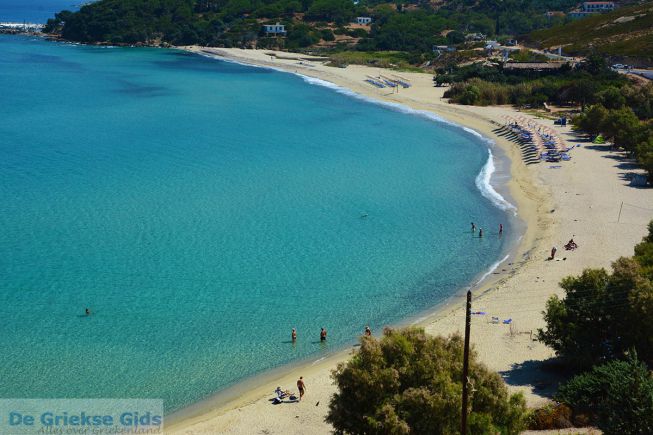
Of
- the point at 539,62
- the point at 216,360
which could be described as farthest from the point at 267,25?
the point at 216,360

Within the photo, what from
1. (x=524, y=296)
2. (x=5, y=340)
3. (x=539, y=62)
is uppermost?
(x=539, y=62)

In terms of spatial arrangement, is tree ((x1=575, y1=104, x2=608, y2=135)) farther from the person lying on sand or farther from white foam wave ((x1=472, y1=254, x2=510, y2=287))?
white foam wave ((x1=472, y1=254, x2=510, y2=287))

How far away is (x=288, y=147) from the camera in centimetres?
6397

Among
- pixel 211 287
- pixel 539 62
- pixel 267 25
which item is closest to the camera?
pixel 211 287

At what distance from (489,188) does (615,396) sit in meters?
32.9

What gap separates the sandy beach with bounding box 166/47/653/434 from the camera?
23.4 meters

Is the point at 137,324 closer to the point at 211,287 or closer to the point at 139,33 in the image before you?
the point at 211,287

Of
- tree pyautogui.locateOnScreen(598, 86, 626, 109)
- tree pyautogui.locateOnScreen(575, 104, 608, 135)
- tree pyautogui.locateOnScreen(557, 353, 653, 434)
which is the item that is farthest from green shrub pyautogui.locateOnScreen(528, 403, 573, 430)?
tree pyautogui.locateOnScreen(598, 86, 626, 109)

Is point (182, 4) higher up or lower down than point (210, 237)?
higher up

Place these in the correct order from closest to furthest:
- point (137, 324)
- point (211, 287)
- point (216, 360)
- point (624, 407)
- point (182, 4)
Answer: point (624, 407) < point (216, 360) < point (137, 324) < point (211, 287) < point (182, 4)

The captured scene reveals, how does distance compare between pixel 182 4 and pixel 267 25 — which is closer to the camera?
pixel 267 25

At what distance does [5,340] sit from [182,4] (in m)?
163

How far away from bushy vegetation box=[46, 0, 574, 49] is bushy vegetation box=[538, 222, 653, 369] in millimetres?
127800

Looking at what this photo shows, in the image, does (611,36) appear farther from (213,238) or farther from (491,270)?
(213,238)
